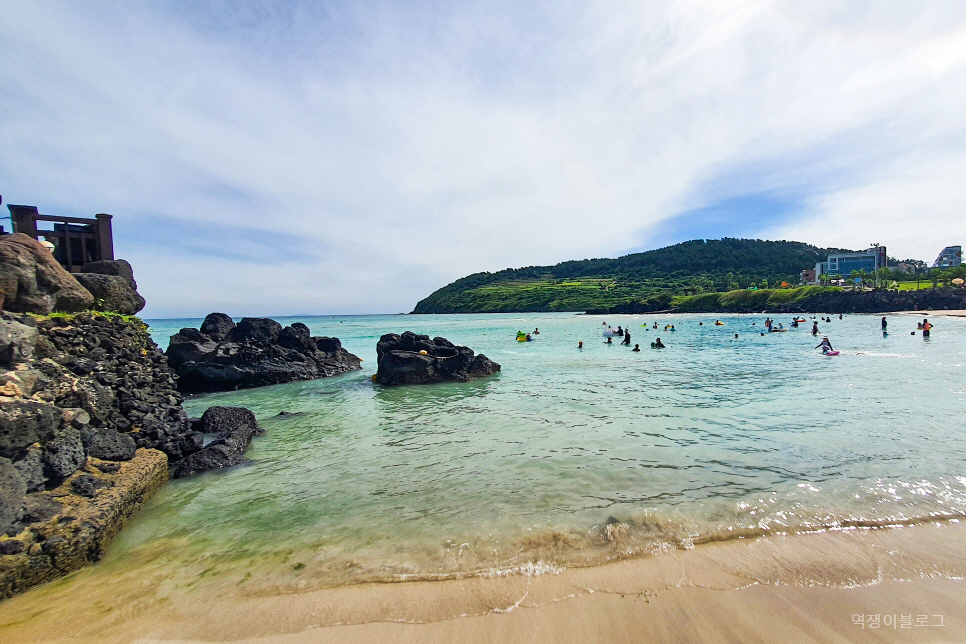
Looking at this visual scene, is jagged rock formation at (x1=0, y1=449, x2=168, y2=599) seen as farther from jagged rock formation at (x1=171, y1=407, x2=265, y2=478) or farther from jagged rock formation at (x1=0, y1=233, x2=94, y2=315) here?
jagged rock formation at (x1=0, y1=233, x2=94, y2=315)

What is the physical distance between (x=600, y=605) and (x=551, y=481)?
12.4 ft

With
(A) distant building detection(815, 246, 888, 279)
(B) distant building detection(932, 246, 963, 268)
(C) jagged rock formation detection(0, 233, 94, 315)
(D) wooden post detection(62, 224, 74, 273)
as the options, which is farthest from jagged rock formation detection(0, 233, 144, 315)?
(B) distant building detection(932, 246, 963, 268)

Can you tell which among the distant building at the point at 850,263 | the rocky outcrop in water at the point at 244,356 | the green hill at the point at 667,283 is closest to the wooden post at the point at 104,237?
the rocky outcrop in water at the point at 244,356

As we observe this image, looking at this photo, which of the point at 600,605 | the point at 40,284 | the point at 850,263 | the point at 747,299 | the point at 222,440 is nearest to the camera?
the point at 600,605

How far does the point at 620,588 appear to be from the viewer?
5227mm

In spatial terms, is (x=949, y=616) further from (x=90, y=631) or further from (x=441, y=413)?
(x=441, y=413)

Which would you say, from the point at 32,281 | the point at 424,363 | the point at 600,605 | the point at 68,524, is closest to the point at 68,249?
the point at 32,281

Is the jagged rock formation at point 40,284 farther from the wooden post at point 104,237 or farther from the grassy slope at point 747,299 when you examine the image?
the grassy slope at point 747,299

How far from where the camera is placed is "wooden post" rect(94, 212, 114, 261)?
15664mm

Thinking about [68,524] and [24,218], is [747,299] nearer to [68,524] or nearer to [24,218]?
[24,218]

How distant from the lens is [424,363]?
23922 millimetres

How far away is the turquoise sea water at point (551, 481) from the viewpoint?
6.39 meters

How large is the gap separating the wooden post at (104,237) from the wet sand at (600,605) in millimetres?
14048

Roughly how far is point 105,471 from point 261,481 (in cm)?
274
